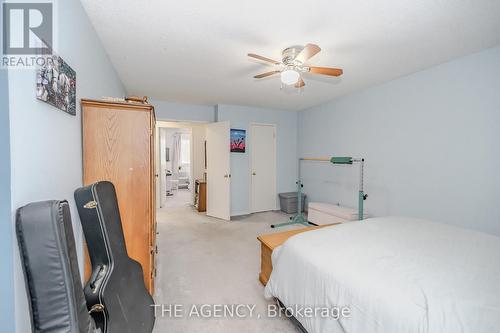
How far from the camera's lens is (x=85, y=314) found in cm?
81

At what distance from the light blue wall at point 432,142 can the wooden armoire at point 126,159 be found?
128 inches

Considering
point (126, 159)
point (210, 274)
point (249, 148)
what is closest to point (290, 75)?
point (126, 159)

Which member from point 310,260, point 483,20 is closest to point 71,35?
point 310,260

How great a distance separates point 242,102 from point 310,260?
3582 mm

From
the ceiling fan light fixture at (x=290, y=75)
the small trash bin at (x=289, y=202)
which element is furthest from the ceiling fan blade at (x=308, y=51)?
the small trash bin at (x=289, y=202)

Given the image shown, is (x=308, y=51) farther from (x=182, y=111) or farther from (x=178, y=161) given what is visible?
(x=178, y=161)

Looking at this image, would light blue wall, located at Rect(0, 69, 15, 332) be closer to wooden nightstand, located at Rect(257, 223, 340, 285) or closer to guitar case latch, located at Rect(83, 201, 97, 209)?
guitar case latch, located at Rect(83, 201, 97, 209)

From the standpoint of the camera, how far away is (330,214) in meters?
3.74

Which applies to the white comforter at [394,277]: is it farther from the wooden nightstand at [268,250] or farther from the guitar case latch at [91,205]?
the guitar case latch at [91,205]

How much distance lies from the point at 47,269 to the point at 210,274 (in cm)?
185

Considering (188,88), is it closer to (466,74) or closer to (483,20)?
(483,20)

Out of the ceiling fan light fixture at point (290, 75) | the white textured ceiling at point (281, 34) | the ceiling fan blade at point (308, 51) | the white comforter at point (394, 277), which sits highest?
the white textured ceiling at point (281, 34)

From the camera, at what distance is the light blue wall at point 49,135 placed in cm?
79

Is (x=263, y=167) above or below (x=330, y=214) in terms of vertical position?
above
